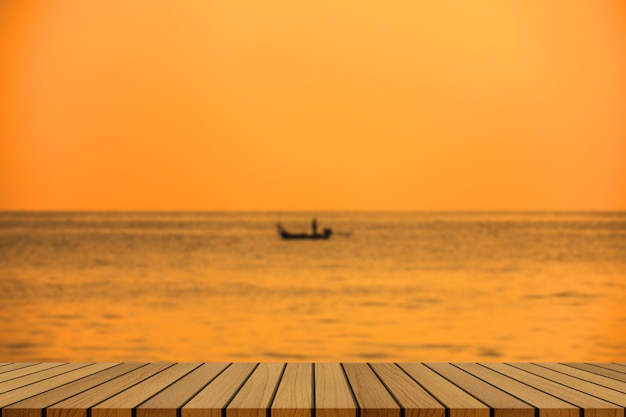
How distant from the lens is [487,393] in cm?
292

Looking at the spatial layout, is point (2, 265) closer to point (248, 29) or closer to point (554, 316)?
point (554, 316)

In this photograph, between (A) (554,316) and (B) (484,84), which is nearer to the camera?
(A) (554,316)

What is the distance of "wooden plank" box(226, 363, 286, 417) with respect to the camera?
2648mm

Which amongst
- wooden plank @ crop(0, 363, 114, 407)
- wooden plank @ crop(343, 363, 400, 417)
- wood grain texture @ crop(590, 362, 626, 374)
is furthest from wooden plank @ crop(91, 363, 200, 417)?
wood grain texture @ crop(590, 362, 626, 374)

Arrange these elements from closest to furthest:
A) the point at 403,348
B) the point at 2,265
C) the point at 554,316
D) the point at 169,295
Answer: the point at 403,348
the point at 554,316
the point at 169,295
the point at 2,265

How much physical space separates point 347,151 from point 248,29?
441 inches

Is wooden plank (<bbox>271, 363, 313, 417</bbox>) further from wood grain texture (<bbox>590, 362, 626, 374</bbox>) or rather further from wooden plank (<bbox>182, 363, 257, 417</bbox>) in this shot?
wood grain texture (<bbox>590, 362, 626, 374</bbox>)

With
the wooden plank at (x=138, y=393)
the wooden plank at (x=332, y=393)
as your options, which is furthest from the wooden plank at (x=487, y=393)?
the wooden plank at (x=138, y=393)

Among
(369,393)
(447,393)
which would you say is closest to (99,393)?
(369,393)

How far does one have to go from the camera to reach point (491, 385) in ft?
10.2

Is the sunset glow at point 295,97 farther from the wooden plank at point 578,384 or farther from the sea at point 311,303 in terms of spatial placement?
the wooden plank at point 578,384

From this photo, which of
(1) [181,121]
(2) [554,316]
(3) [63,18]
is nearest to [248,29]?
(1) [181,121]

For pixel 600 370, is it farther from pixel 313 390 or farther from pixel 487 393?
pixel 313 390

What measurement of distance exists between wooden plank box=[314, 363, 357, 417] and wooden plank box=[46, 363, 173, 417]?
749mm
